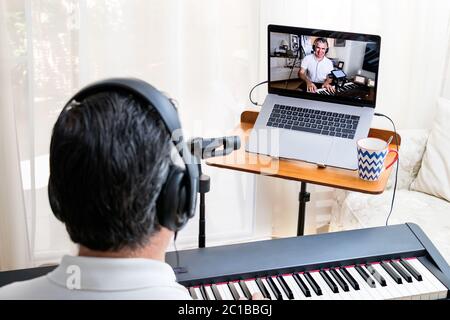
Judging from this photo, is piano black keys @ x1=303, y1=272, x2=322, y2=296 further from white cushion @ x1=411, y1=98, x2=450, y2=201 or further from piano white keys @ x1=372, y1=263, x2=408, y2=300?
white cushion @ x1=411, y1=98, x2=450, y2=201

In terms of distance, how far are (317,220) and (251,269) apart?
1223mm

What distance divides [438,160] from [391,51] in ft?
1.56

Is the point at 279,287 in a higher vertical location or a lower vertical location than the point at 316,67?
lower

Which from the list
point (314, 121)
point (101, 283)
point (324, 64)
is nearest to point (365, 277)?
point (314, 121)

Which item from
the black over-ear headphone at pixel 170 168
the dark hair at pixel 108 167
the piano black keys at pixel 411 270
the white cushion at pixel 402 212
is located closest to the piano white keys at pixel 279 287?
the piano black keys at pixel 411 270

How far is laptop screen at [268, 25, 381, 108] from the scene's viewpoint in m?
1.78

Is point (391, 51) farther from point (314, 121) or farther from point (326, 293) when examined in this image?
point (326, 293)

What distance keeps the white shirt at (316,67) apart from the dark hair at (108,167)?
3.49ft

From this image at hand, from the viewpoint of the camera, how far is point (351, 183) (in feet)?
5.43

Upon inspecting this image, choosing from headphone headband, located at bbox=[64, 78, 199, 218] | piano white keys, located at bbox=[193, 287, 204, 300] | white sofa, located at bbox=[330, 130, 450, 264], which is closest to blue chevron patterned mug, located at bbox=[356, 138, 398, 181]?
white sofa, located at bbox=[330, 130, 450, 264]

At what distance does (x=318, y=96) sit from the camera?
1888 mm

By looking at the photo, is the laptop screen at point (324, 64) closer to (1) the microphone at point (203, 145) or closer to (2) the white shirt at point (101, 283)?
(1) the microphone at point (203, 145)

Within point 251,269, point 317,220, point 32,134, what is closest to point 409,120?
point 317,220
